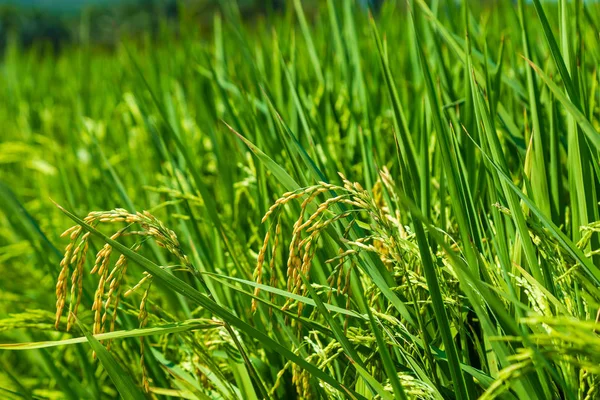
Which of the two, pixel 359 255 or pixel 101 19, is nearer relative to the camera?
pixel 359 255

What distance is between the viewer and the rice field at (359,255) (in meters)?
0.69

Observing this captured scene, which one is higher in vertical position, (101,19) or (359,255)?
(101,19)

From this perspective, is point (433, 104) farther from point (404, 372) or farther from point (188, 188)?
point (188, 188)

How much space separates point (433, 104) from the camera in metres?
0.79

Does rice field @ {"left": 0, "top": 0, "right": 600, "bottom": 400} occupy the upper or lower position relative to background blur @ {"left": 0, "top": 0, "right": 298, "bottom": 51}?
lower

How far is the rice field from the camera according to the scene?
2.27 ft

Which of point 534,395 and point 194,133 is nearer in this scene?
point 534,395

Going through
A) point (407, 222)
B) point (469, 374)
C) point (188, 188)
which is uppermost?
point (188, 188)

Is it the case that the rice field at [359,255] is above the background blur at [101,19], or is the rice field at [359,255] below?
below

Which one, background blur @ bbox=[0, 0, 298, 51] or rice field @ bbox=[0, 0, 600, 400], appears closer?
rice field @ bbox=[0, 0, 600, 400]

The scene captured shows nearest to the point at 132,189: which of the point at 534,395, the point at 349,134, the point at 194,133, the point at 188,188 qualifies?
the point at 194,133

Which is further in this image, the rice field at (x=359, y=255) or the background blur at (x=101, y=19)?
the background blur at (x=101, y=19)

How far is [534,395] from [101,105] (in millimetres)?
2966

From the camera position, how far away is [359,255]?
80 cm
